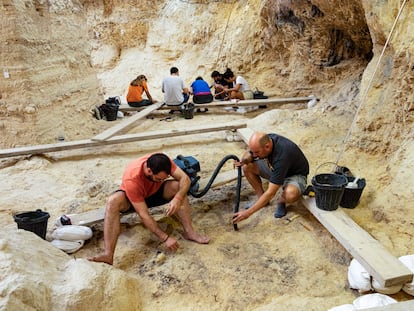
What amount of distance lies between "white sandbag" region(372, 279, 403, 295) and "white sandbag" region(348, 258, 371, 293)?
4cm

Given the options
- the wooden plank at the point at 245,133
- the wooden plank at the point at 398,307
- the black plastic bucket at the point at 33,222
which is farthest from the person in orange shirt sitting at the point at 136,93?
the wooden plank at the point at 398,307

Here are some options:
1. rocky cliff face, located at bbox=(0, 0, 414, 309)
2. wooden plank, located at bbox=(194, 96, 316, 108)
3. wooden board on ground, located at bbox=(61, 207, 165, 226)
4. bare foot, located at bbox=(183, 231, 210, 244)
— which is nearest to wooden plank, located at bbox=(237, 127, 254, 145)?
rocky cliff face, located at bbox=(0, 0, 414, 309)

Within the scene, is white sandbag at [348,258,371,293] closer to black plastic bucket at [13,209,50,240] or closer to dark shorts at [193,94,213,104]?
black plastic bucket at [13,209,50,240]

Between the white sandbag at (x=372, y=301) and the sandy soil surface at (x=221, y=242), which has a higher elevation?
the white sandbag at (x=372, y=301)

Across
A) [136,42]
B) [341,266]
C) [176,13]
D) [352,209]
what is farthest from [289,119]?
[136,42]

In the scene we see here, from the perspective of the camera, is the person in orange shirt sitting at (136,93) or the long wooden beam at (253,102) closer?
the long wooden beam at (253,102)

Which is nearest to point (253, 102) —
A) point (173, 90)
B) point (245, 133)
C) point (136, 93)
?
point (173, 90)

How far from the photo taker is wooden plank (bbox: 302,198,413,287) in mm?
2164

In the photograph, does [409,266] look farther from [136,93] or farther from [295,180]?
[136,93]

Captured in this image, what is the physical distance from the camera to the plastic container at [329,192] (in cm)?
287

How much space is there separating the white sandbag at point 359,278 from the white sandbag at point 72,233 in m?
2.09

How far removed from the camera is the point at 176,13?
10.5 meters

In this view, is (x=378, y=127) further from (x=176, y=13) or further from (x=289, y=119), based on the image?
(x=176, y=13)

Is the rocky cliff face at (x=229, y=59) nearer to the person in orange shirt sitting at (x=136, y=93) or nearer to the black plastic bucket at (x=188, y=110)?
the person in orange shirt sitting at (x=136, y=93)
